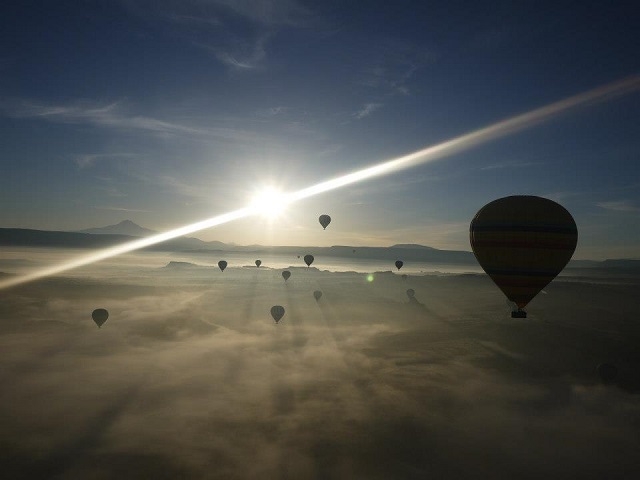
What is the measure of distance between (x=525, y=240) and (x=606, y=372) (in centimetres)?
2777

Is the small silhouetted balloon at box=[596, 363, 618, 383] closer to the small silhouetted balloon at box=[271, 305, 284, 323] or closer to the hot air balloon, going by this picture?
the hot air balloon

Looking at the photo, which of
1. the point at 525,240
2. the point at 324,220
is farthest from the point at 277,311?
the point at 525,240

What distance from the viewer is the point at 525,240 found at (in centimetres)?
3189

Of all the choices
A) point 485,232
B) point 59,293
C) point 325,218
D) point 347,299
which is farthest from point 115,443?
point 59,293

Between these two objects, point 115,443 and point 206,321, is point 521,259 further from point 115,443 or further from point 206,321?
point 206,321

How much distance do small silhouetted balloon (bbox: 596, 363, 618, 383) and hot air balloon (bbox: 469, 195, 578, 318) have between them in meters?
22.9

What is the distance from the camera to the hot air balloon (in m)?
31.7

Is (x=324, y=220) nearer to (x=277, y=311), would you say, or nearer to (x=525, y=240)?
(x=277, y=311)

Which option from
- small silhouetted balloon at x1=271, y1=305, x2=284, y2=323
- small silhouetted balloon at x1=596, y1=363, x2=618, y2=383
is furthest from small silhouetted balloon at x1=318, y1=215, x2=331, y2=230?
small silhouetted balloon at x1=596, y1=363, x2=618, y2=383

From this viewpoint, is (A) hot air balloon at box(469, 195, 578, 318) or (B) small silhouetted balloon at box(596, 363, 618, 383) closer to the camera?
(A) hot air balloon at box(469, 195, 578, 318)

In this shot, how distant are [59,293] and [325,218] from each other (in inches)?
4640

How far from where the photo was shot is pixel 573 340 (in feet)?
203

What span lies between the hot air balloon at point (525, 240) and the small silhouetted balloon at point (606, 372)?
75.2ft

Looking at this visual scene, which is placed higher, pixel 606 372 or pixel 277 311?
pixel 277 311
